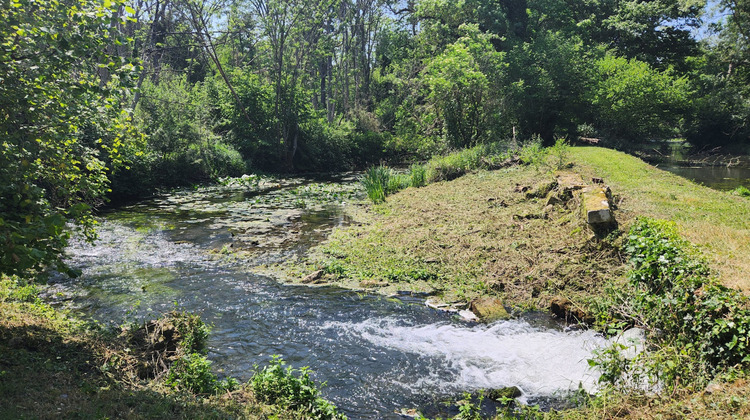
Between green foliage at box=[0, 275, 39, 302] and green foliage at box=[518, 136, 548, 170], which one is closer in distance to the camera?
green foliage at box=[0, 275, 39, 302]

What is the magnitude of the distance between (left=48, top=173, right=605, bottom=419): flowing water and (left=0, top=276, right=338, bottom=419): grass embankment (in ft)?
2.00

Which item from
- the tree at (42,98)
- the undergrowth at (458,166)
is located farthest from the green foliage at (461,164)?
the tree at (42,98)

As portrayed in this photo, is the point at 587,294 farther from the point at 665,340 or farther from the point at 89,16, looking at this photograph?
the point at 89,16

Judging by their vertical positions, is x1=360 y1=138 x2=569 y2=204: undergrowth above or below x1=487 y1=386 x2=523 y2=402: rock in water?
above

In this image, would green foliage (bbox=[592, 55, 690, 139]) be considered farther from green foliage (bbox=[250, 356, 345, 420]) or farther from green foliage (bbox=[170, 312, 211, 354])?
green foliage (bbox=[250, 356, 345, 420])

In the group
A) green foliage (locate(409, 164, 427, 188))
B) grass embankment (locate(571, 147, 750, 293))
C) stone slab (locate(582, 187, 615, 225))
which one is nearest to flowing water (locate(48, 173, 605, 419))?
grass embankment (locate(571, 147, 750, 293))

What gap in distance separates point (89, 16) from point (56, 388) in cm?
370

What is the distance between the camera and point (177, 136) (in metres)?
21.6

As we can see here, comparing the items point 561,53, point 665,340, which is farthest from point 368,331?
point 561,53

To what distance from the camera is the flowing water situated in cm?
531

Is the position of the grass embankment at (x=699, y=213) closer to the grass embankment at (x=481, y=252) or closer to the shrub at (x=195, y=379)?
the grass embankment at (x=481, y=252)

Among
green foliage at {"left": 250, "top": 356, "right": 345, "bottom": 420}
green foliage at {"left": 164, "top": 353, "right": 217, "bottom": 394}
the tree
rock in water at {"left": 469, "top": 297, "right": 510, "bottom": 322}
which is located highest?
the tree

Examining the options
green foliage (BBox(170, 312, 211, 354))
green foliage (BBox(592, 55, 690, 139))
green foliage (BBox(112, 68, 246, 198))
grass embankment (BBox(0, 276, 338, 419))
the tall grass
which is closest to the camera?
grass embankment (BBox(0, 276, 338, 419))

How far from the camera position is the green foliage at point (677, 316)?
4.39m
